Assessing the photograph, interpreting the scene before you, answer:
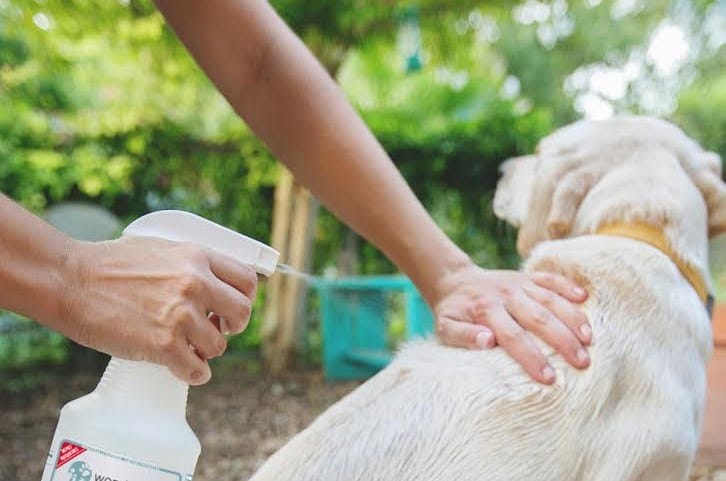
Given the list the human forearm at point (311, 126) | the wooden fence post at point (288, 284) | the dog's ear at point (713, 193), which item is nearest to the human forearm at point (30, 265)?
the human forearm at point (311, 126)

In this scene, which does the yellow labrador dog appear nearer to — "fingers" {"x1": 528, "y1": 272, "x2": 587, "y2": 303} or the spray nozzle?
"fingers" {"x1": 528, "y1": 272, "x2": 587, "y2": 303}

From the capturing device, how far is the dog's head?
1.50 m

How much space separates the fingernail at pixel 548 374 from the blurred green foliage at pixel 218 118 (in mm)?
Result: 3230

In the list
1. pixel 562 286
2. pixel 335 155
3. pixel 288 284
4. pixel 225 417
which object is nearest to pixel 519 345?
pixel 562 286

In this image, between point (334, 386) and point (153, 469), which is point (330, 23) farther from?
point (153, 469)

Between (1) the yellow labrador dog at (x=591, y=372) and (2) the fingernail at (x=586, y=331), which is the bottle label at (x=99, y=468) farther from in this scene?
(2) the fingernail at (x=586, y=331)

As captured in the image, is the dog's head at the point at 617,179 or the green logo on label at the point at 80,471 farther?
the dog's head at the point at 617,179

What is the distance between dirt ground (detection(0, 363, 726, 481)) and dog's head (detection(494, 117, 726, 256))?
103 centimetres

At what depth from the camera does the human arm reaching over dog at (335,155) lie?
1396 millimetres

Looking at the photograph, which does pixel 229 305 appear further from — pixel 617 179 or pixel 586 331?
pixel 617 179

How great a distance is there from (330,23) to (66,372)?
3.07 m

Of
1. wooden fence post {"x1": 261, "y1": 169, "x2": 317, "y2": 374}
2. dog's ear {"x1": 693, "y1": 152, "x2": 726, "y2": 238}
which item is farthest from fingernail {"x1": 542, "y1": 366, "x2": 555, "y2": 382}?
wooden fence post {"x1": 261, "y1": 169, "x2": 317, "y2": 374}

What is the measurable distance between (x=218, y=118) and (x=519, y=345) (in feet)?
20.8

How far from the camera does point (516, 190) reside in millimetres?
1790
